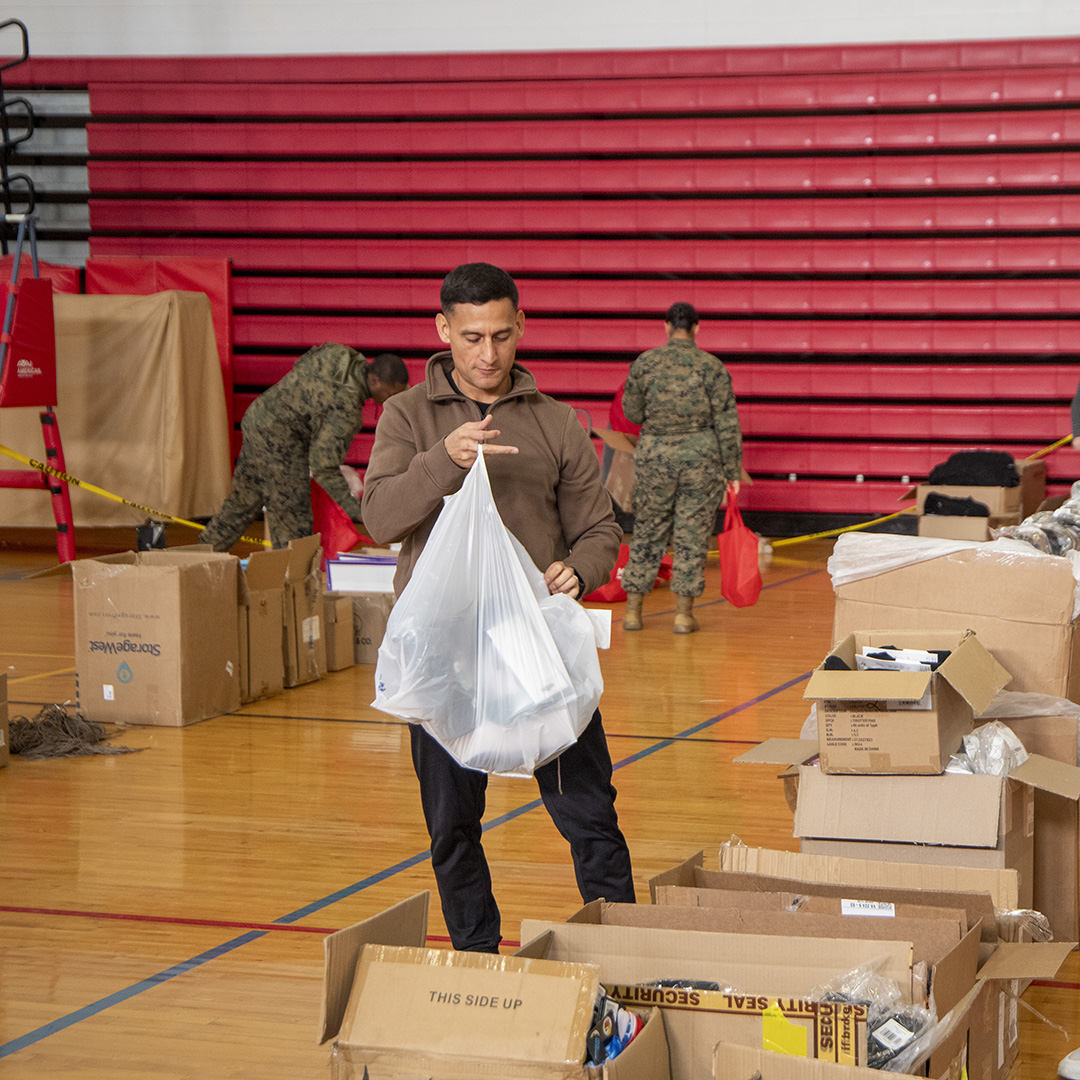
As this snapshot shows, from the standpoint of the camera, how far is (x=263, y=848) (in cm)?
341

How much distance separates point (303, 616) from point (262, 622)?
30cm

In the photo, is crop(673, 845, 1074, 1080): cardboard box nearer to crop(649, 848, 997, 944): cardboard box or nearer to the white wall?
crop(649, 848, 997, 944): cardboard box

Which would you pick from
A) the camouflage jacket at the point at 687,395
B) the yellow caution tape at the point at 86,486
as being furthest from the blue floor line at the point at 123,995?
the yellow caution tape at the point at 86,486

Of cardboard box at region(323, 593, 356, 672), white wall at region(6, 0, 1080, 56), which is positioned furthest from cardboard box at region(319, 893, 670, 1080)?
white wall at region(6, 0, 1080, 56)

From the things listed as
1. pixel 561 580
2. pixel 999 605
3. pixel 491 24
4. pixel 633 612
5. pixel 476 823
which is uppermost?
pixel 491 24

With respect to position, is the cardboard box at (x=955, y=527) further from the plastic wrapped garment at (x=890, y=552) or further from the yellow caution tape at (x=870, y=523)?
the plastic wrapped garment at (x=890, y=552)

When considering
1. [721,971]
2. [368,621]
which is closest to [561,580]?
[721,971]

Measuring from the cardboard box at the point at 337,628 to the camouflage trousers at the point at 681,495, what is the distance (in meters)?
1.39

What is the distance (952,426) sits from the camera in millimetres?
9336

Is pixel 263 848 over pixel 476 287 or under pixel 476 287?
under

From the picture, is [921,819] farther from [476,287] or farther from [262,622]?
[262,622]

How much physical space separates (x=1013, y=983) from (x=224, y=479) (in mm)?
7516

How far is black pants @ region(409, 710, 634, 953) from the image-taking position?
90.4 inches

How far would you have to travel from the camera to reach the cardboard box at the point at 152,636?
4.58 meters
